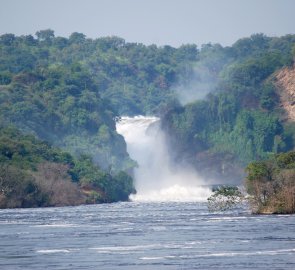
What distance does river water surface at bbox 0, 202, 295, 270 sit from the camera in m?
65.9

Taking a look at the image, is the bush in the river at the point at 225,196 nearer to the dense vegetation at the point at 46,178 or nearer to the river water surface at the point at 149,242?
the river water surface at the point at 149,242

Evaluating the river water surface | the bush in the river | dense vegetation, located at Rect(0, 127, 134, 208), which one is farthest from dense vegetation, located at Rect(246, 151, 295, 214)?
dense vegetation, located at Rect(0, 127, 134, 208)

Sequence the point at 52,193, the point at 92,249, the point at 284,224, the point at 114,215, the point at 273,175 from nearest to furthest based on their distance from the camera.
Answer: the point at 92,249 → the point at 284,224 → the point at 273,175 → the point at 114,215 → the point at 52,193

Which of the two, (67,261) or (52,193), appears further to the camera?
(52,193)

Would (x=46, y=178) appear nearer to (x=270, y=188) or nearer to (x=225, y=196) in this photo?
(x=225, y=196)

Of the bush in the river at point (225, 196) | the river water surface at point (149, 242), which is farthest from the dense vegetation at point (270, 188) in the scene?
the bush in the river at point (225, 196)

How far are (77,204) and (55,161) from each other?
15.4 meters

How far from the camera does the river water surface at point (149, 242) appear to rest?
216 ft

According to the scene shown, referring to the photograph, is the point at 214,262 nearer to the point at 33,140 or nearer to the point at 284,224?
the point at 284,224

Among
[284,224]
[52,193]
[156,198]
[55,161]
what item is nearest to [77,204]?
[52,193]

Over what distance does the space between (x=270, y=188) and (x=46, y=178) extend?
52519 millimetres

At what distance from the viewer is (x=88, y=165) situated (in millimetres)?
168000

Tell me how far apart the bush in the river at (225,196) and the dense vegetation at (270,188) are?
2914mm

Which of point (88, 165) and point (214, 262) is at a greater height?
point (88, 165)
